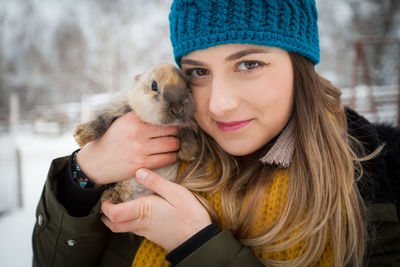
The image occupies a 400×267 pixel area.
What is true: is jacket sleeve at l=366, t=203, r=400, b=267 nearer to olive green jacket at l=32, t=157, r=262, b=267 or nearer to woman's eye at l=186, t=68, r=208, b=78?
woman's eye at l=186, t=68, r=208, b=78

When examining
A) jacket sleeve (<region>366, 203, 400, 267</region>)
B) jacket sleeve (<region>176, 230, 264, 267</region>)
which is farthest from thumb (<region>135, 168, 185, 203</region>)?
jacket sleeve (<region>366, 203, 400, 267</region>)

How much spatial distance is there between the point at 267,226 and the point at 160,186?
540mm

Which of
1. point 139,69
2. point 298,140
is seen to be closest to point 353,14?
point 139,69

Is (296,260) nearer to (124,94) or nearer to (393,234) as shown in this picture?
(393,234)

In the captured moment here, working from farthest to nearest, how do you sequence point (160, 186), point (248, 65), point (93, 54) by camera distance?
point (93, 54) < point (160, 186) < point (248, 65)

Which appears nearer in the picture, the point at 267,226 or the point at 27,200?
the point at 267,226

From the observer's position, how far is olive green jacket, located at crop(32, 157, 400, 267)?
101 centimetres

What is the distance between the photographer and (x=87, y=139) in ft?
4.60

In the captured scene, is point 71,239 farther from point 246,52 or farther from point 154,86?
point 246,52

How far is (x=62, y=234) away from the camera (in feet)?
4.17

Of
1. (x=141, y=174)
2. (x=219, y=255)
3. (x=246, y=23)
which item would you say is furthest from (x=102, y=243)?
(x=246, y=23)

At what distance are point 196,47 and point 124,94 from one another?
68 centimetres

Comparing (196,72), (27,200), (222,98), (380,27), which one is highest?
(380,27)

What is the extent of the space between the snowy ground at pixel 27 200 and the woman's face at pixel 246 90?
240cm
